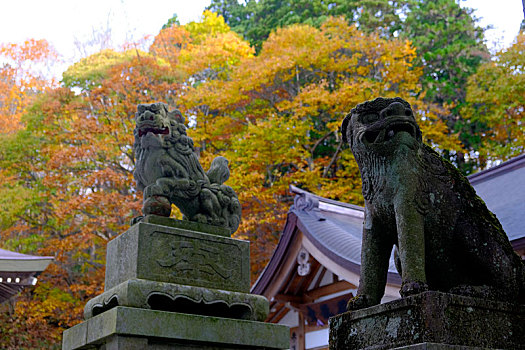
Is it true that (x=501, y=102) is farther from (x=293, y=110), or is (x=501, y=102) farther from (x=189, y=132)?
(x=189, y=132)

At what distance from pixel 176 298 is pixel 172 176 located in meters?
1.16

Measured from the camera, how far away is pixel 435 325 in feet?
7.31

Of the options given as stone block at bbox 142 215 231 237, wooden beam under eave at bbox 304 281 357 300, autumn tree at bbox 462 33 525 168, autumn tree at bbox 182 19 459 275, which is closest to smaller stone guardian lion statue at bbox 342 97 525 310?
stone block at bbox 142 215 231 237

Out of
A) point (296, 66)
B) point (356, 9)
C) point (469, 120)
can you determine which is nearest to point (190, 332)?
A: point (296, 66)

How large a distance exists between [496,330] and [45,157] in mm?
17389

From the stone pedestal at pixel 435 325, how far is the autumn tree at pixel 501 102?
15602mm

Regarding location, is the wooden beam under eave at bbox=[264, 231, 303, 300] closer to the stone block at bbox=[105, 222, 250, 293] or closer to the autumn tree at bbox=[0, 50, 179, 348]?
the stone block at bbox=[105, 222, 250, 293]

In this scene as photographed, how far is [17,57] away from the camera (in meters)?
23.4

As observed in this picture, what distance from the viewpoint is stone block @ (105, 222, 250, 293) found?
453cm

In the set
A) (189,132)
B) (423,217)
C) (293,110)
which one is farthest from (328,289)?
(189,132)

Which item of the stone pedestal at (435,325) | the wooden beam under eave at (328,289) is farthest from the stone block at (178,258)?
the wooden beam under eave at (328,289)

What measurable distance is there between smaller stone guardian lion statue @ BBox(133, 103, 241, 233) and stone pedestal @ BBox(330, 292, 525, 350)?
2642mm

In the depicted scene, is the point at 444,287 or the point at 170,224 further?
the point at 170,224

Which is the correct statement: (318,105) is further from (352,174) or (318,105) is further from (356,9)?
(356,9)
